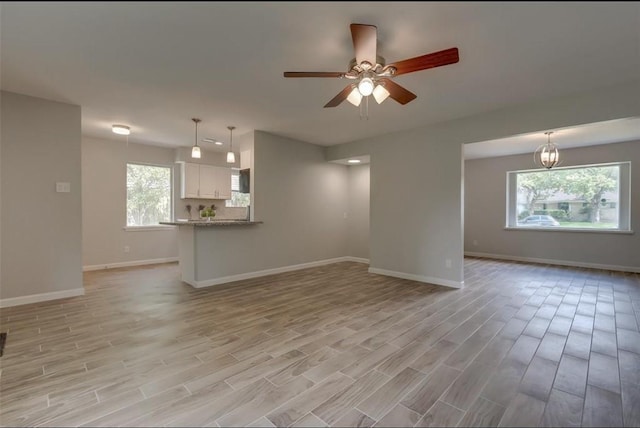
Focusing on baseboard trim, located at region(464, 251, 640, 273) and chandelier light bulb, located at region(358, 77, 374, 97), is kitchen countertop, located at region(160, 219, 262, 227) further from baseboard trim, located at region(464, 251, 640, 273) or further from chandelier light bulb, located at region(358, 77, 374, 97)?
baseboard trim, located at region(464, 251, 640, 273)

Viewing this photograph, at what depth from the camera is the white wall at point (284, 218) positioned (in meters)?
4.77

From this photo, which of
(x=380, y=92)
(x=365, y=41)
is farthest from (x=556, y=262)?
(x=365, y=41)

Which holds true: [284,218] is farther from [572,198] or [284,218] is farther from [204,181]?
[572,198]

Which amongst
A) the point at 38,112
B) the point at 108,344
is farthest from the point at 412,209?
the point at 38,112

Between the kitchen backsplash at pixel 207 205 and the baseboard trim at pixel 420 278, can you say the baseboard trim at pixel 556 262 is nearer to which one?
the baseboard trim at pixel 420 278

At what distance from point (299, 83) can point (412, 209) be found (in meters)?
2.87

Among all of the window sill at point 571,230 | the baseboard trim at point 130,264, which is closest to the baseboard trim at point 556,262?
the window sill at point 571,230

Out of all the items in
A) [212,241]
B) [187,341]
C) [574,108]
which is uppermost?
[574,108]

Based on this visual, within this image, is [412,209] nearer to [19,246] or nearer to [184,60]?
[184,60]

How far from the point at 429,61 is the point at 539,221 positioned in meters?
6.32

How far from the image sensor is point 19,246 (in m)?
3.49

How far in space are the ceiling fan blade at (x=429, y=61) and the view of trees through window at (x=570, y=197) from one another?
233 inches

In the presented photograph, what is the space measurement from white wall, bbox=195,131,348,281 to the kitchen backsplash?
161 centimetres

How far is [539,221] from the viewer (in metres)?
6.62
